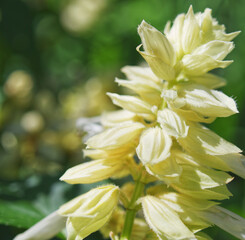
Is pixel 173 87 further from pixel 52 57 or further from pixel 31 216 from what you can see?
pixel 52 57

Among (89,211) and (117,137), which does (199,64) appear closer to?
(117,137)

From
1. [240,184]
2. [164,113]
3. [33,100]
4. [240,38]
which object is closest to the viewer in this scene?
[164,113]

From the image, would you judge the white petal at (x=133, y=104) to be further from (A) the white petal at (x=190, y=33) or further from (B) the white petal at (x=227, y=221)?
(B) the white petal at (x=227, y=221)

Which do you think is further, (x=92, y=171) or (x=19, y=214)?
(x=19, y=214)

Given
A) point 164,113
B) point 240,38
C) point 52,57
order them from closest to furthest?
point 164,113, point 240,38, point 52,57

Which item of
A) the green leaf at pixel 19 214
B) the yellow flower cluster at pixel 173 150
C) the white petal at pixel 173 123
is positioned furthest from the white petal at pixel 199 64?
the green leaf at pixel 19 214

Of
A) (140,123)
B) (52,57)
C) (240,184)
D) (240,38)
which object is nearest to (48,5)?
(52,57)

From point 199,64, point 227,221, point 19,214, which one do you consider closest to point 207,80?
point 199,64
